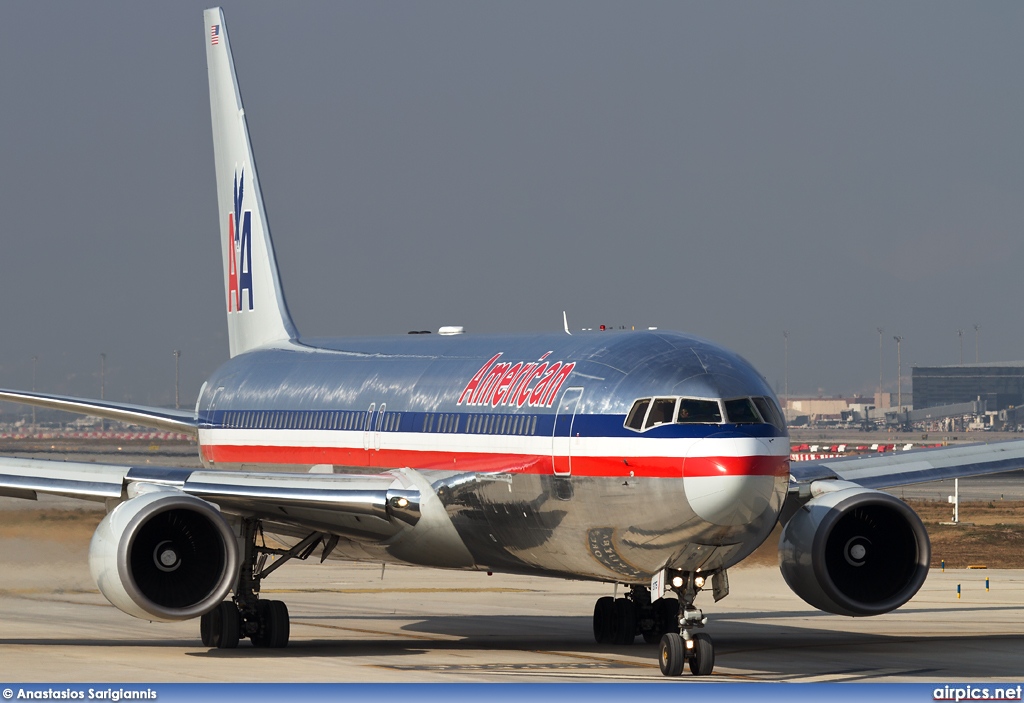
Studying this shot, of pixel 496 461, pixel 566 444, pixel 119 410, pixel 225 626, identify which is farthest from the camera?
pixel 119 410

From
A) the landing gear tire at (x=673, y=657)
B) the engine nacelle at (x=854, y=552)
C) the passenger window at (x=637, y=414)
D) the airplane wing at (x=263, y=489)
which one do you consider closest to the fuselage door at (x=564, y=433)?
the passenger window at (x=637, y=414)

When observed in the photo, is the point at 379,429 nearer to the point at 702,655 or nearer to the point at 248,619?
the point at 248,619

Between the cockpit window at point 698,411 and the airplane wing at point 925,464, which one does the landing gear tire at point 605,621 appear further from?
the cockpit window at point 698,411

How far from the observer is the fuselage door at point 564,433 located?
20344 mm

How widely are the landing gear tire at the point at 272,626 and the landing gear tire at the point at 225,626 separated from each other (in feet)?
0.98

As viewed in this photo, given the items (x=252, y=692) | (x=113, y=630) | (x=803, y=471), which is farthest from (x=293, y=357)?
(x=252, y=692)

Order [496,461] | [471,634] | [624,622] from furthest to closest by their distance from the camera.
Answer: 1. [471,634]
2. [624,622]
3. [496,461]

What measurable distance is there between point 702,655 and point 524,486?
10.6ft

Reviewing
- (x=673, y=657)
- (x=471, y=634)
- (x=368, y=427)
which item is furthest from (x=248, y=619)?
(x=673, y=657)

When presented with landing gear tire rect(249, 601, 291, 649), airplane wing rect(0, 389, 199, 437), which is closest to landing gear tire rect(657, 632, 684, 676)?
landing gear tire rect(249, 601, 291, 649)

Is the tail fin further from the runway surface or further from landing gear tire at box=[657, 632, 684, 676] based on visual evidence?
landing gear tire at box=[657, 632, 684, 676]

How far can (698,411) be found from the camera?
1895 centimetres

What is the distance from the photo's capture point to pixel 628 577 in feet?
67.1

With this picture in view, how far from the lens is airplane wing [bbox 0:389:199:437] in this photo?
29.3 m
